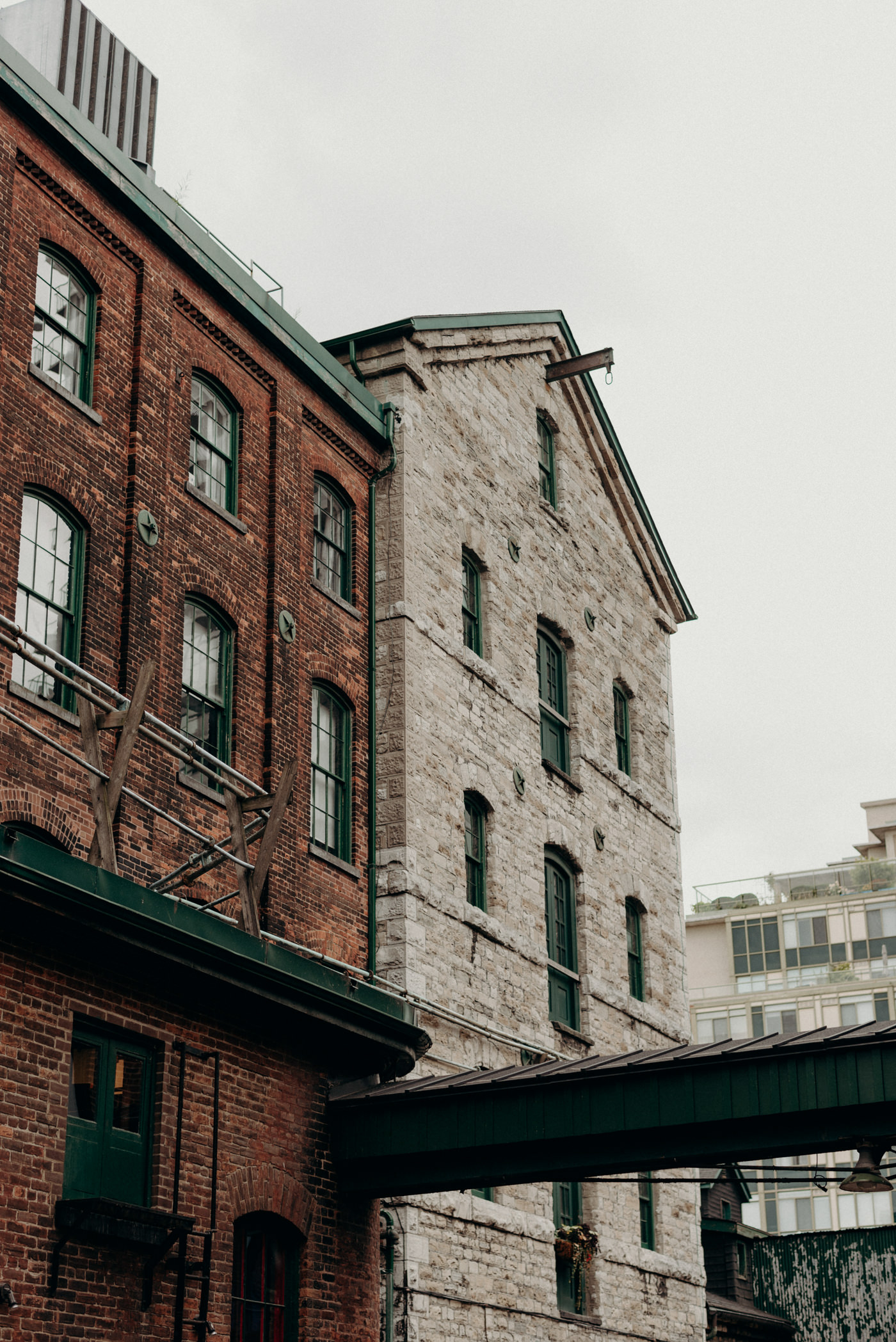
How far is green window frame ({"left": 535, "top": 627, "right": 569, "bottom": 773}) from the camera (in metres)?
24.8

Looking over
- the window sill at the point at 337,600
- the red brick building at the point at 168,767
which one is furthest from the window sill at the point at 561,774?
the window sill at the point at 337,600

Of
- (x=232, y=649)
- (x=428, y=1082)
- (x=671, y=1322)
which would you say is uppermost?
(x=232, y=649)

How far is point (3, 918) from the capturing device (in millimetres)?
11648

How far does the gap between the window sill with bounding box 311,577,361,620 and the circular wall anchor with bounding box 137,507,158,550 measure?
3.13 m

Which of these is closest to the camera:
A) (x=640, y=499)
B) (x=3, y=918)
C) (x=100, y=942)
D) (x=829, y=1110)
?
(x=3, y=918)

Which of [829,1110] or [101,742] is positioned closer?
[829,1110]

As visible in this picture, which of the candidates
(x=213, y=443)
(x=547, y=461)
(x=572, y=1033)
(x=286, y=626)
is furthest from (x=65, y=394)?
(x=547, y=461)

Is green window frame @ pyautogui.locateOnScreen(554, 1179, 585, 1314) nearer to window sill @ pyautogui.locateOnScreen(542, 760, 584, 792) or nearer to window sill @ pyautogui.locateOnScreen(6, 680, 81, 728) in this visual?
window sill @ pyautogui.locateOnScreen(542, 760, 584, 792)

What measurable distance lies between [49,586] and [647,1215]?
14245mm

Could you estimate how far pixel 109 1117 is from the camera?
41.9 feet

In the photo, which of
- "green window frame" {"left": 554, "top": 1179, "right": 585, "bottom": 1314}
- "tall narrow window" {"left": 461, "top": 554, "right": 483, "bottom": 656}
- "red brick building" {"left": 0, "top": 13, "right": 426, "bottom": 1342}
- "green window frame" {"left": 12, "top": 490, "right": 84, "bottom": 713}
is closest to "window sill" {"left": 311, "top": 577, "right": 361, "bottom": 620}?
"red brick building" {"left": 0, "top": 13, "right": 426, "bottom": 1342}

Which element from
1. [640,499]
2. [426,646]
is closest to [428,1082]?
[426,646]

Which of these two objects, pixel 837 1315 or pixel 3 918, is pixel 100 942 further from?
pixel 837 1315

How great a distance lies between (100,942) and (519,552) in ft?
43.9
